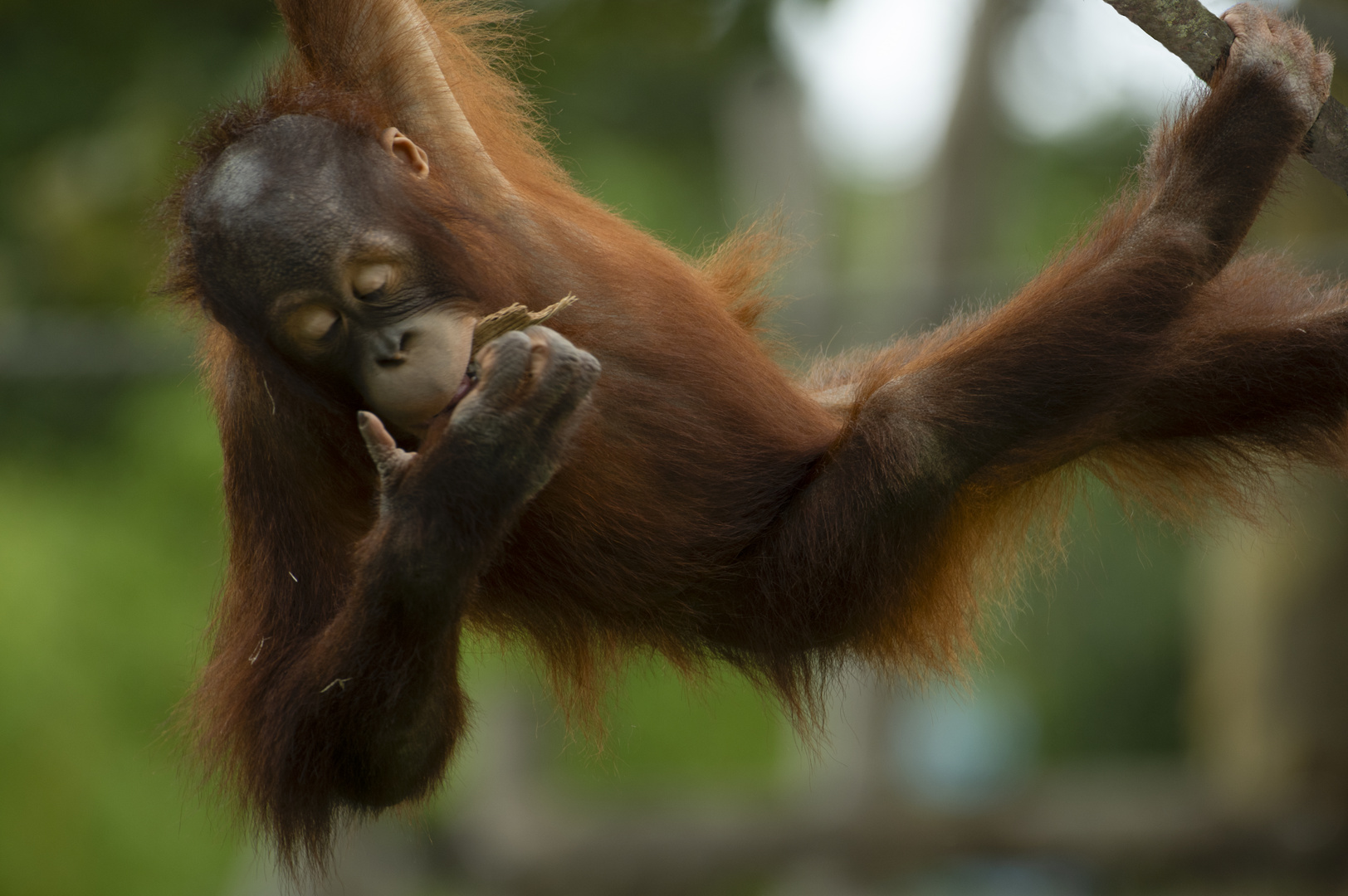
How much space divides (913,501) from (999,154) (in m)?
5.11

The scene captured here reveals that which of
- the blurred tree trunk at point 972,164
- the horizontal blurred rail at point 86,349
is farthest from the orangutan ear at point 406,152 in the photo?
the blurred tree trunk at point 972,164

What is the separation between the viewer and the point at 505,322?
2.22m

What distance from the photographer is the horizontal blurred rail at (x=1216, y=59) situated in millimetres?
2361

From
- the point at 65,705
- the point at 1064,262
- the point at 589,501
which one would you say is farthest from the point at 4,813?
the point at 1064,262

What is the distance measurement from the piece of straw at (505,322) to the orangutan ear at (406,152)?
0.38 m

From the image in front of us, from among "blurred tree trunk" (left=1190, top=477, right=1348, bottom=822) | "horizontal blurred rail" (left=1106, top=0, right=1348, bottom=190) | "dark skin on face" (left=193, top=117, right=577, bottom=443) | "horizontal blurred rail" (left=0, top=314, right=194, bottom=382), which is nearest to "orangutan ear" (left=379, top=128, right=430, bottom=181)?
"dark skin on face" (left=193, top=117, right=577, bottom=443)

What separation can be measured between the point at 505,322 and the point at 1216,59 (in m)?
1.41

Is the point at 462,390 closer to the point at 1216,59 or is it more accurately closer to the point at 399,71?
the point at 399,71

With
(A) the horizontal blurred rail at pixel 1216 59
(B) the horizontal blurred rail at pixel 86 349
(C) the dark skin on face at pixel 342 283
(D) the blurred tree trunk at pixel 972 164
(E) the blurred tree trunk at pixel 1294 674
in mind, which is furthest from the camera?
(E) the blurred tree trunk at pixel 1294 674

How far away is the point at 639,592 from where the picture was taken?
8.54 ft

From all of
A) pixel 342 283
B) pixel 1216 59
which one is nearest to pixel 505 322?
pixel 342 283

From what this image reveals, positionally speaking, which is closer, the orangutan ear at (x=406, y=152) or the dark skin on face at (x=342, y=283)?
the dark skin on face at (x=342, y=283)

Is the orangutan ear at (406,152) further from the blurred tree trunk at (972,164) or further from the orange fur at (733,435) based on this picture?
the blurred tree trunk at (972,164)

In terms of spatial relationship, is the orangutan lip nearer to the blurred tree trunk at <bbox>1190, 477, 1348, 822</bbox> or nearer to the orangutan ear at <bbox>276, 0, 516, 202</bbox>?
the orangutan ear at <bbox>276, 0, 516, 202</bbox>
